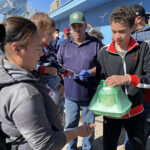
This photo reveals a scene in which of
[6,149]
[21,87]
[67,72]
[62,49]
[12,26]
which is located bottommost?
[6,149]

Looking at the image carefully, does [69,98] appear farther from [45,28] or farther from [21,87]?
[21,87]

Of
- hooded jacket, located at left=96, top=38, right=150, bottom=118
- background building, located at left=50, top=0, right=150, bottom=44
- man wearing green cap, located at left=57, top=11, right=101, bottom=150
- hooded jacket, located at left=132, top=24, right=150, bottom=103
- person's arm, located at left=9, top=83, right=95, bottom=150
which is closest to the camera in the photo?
person's arm, located at left=9, top=83, right=95, bottom=150

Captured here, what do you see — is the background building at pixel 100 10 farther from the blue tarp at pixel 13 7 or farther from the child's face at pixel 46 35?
the child's face at pixel 46 35

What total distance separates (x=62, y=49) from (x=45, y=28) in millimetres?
634

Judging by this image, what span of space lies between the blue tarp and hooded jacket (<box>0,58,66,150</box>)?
290cm

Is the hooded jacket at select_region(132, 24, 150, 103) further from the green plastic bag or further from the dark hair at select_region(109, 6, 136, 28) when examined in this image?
the green plastic bag

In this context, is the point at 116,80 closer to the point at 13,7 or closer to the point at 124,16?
the point at 124,16

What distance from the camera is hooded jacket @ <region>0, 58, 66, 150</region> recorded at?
2.89ft

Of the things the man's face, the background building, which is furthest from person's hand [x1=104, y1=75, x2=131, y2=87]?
the background building

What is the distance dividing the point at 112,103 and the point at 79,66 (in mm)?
974

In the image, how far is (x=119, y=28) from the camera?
160cm

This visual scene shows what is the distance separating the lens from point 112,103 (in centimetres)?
141

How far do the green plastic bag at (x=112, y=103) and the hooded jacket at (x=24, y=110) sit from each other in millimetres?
528

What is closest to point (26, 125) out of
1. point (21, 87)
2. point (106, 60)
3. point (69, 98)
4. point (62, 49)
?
point (21, 87)
